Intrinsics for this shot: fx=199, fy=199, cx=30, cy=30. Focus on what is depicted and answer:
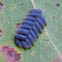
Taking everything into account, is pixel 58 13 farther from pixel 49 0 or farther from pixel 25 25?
pixel 25 25

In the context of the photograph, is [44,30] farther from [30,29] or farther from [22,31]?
[22,31]

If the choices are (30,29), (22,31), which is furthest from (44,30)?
(22,31)

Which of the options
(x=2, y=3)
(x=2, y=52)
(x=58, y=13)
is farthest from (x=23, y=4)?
(x=2, y=52)

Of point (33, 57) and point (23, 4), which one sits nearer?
point (33, 57)

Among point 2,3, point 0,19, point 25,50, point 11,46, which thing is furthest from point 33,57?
point 2,3

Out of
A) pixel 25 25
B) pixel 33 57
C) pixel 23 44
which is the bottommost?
pixel 33 57

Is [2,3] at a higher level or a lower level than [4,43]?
higher
